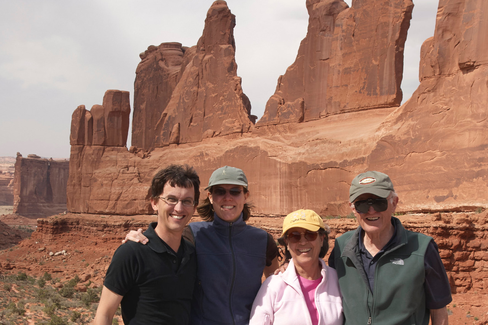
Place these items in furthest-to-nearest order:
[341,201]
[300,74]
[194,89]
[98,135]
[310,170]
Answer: [98,135]
[194,89]
[300,74]
[310,170]
[341,201]

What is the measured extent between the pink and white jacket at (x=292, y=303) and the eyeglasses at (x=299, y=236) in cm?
22

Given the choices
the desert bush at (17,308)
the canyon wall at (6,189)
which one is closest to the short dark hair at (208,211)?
the desert bush at (17,308)

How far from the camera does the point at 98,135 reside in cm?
2612

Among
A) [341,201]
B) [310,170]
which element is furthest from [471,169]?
[310,170]

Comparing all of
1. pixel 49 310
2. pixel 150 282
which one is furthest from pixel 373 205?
pixel 49 310

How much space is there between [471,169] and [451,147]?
0.79 metres

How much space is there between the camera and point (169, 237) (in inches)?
128

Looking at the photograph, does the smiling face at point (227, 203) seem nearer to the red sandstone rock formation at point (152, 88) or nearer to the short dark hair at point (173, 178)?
the short dark hair at point (173, 178)

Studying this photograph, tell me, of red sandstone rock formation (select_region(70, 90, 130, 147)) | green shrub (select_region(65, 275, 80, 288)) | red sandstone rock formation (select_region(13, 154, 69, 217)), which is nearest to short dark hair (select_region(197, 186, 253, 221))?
green shrub (select_region(65, 275, 80, 288))

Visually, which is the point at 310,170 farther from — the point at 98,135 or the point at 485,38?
the point at 98,135

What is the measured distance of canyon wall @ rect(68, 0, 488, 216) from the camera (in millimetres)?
11398

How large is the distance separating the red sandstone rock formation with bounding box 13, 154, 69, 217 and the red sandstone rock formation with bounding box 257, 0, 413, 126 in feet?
152

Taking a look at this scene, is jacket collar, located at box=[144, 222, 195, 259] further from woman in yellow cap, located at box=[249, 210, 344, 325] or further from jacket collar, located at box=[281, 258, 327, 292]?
jacket collar, located at box=[281, 258, 327, 292]

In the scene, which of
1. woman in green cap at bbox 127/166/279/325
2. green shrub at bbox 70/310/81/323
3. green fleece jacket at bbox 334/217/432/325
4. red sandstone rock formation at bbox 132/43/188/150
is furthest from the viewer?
red sandstone rock formation at bbox 132/43/188/150
